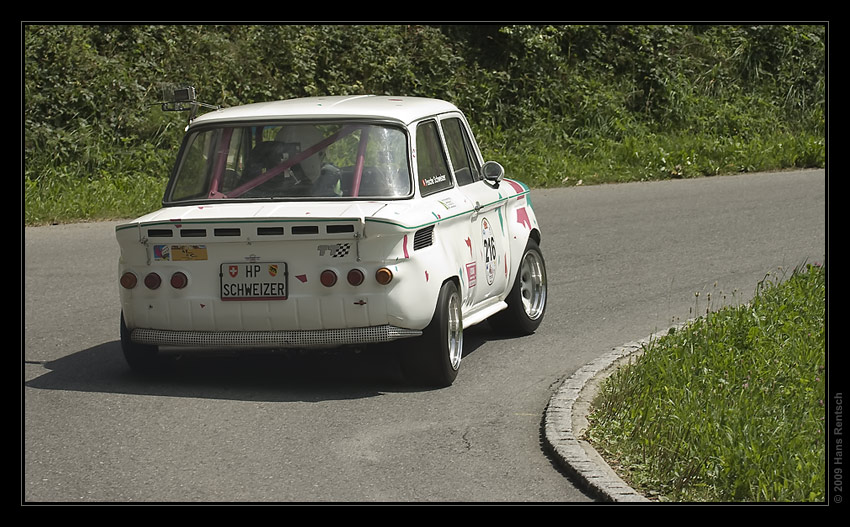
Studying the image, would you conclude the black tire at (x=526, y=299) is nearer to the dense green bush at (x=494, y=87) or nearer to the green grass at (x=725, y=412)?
the green grass at (x=725, y=412)

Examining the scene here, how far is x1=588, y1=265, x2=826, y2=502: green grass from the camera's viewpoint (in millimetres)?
5906

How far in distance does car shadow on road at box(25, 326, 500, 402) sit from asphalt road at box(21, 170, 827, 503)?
0.02m

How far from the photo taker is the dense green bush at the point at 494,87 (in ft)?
64.0

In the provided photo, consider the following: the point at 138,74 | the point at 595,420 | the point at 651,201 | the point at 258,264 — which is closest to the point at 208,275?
the point at 258,264

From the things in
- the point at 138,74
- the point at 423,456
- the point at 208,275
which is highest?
the point at 138,74

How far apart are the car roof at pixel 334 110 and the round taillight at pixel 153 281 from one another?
1.34 m

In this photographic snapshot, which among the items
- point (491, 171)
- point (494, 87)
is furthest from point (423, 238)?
point (494, 87)

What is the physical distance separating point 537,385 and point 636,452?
6.34 ft

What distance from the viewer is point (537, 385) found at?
27.8ft

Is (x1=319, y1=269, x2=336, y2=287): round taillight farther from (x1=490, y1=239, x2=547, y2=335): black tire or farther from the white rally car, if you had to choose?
(x1=490, y1=239, x2=547, y2=335): black tire

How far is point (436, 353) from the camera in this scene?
8141 millimetres

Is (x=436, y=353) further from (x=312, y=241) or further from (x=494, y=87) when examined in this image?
(x=494, y=87)

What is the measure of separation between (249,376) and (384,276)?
1.42 meters

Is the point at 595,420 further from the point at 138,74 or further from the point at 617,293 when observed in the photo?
the point at 138,74
